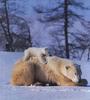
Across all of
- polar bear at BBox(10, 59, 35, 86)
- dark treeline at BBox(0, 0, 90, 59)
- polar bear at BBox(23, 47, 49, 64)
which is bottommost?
polar bear at BBox(10, 59, 35, 86)

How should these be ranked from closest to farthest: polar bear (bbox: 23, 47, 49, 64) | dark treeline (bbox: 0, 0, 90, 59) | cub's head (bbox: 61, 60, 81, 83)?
cub's head (bbox: 61, 60, 81, 83)
polar bear (bbox: 23, 47, 49, 64)
dark treeline (bbox: 0, 0, 90, 59)

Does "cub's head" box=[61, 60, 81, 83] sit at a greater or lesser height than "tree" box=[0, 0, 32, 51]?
lesser

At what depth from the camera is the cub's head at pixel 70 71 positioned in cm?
266

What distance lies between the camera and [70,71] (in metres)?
2.68

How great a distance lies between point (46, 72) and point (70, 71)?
20 centimetres

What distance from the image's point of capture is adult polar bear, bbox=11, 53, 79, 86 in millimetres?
2703

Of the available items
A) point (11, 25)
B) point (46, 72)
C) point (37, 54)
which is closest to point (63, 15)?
point (11, 25)

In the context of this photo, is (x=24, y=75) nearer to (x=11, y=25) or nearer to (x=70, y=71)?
(x=70, y=71)

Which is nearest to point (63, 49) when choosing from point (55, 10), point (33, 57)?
point (55, 10)

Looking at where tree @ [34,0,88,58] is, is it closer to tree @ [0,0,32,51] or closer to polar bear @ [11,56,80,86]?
tree @ [0,0,32,51]

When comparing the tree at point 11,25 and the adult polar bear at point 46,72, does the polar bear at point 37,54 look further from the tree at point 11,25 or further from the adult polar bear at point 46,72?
the tree at point 11,25

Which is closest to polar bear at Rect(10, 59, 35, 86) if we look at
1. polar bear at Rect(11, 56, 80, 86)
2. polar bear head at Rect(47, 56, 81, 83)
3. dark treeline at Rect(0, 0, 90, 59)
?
polar bear at Rect(11, 56, 80, 86)

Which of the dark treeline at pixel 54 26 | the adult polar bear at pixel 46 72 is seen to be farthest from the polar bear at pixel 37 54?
the dark treeline at pixel 54 26

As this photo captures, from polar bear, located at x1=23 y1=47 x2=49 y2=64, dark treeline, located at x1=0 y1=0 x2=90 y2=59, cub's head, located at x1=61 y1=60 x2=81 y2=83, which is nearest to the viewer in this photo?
cub's head, located at x1=61 y1=60 x2=81 y2=83
